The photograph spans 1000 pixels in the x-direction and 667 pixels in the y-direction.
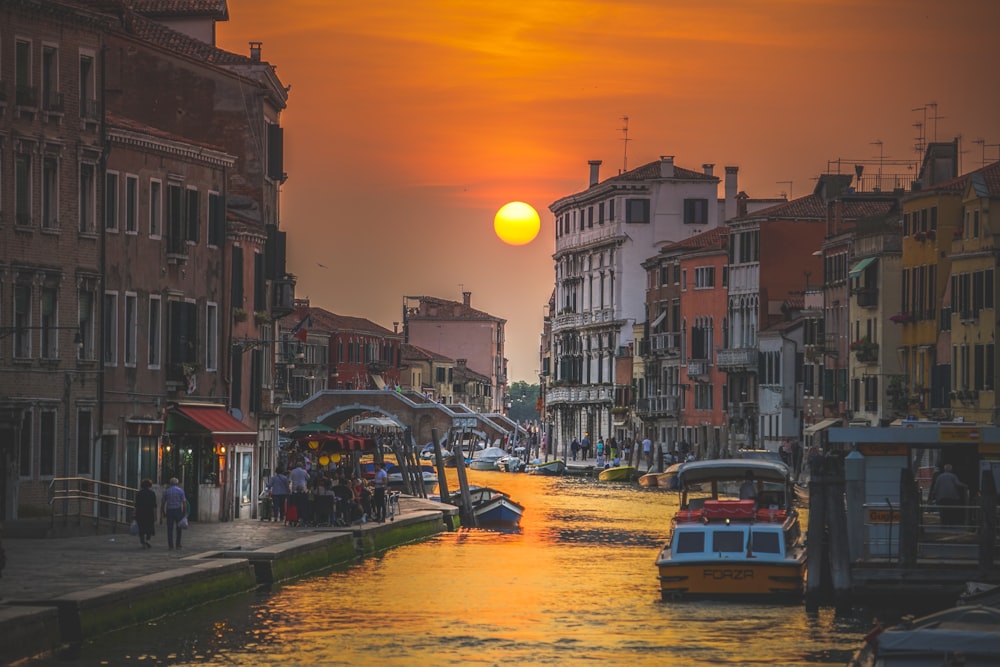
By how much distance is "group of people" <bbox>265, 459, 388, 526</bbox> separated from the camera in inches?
1757

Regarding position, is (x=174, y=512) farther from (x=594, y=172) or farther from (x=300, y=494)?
(x=594, y=172)

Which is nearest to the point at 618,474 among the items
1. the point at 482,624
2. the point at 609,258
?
the point at 609,258

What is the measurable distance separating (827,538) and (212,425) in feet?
59.4

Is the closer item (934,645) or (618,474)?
(934,645)

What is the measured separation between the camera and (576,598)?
36438mm

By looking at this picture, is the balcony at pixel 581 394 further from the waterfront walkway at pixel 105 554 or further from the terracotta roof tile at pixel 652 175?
the waterfront walkway at pixel 105 554

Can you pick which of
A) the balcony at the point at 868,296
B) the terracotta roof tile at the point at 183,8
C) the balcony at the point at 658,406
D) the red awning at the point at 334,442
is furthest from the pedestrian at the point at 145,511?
the balcony at the point at 658,406

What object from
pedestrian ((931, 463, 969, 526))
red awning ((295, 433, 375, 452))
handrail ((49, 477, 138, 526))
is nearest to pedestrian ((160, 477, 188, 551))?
handrail ((49, 477, 138, 526))

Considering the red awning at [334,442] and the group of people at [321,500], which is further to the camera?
the red awning at [334,442]

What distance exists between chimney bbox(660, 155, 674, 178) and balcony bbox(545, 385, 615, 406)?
508 inches

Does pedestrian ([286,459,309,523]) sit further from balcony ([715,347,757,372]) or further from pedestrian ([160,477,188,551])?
balcony ([715,347,757,372])

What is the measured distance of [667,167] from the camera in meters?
125

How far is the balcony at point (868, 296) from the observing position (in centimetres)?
7662

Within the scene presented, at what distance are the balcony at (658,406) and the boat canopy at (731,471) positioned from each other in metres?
70.5
